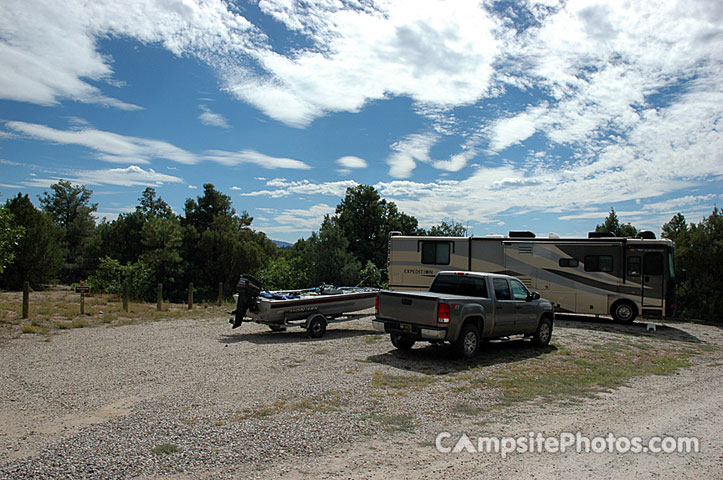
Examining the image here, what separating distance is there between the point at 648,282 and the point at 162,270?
1254 inches

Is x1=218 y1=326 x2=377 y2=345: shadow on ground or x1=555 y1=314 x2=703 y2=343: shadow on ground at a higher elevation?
x1=555 y1=314 x2=703 y2=343: shadow on ground

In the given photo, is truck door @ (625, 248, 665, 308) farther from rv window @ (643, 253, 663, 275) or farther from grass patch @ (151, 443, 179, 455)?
grass patch @ (151, 443, 179, 455)

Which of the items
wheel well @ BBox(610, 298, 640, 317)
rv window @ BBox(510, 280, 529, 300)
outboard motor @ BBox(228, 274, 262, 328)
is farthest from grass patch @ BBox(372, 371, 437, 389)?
wheel well @ BBox(610, 298, 640, 317)

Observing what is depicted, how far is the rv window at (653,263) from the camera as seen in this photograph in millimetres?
16312

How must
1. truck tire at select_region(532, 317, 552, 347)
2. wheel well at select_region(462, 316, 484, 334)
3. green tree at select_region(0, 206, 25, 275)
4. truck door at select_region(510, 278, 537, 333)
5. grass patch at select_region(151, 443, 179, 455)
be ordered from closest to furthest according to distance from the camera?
grass patch at select_region(151, 443, 179, 455) → wheel well at select_region(462, 316, 484, 334) → truck door at select_region(510, 278, 537, 333) → truck tire at select_region(532, 317, 552, 347) → green tree at select_region(0, 206, 25, 275)

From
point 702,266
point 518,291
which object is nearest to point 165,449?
point 518,291

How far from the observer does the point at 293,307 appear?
12617 mm

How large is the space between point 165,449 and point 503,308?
792cm

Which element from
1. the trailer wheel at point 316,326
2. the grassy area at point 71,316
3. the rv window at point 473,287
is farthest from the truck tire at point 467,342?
the grassy area at point 71,316

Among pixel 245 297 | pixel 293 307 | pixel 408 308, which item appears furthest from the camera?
pixel 293 307

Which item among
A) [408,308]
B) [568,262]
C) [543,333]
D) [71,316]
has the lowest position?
[71,316]

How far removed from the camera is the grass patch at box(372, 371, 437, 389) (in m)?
7.83

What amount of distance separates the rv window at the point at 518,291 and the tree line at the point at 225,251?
7.32 metres

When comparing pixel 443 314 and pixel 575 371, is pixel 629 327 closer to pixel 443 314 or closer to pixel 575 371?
pixel 575 371
